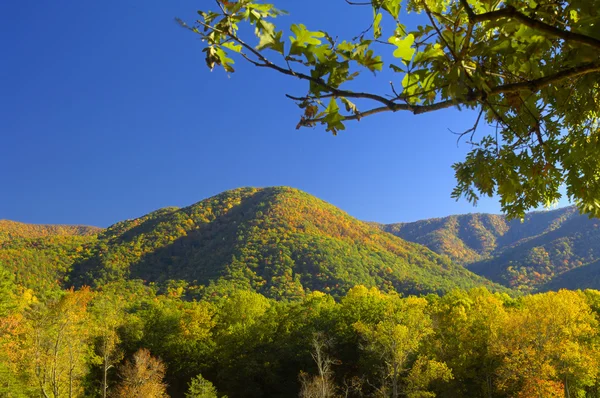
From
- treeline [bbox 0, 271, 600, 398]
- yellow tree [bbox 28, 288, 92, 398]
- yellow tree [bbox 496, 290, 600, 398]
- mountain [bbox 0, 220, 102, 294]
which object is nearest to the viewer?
yellow tree [bbox 496, 290, 600, 398]

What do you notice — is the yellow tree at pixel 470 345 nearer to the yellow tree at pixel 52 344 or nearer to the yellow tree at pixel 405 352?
the yellow tree at pixel 405 352

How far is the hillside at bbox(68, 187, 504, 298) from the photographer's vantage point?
64938 mm

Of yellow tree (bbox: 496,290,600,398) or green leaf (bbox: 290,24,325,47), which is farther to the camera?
yellow tree (bbox: 496,290,600,398)

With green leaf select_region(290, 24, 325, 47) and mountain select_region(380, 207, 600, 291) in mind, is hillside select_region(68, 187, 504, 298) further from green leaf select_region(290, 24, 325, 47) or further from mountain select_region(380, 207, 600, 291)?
green leaf select_region(290, 24, 325, 47)

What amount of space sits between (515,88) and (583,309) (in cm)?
2297

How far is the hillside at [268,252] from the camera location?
2557 inches

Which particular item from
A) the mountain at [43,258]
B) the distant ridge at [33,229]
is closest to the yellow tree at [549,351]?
the mountain at [43,258]

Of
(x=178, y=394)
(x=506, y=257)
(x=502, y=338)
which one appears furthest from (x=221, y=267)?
(x=506, y=257)

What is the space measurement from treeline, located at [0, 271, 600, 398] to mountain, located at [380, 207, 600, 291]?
16.9m

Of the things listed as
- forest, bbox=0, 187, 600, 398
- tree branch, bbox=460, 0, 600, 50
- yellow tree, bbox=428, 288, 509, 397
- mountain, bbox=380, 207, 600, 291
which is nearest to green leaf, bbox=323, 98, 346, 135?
tree branch, bbox=460, 0, 600, 50

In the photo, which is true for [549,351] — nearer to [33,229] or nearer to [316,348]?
[316,348]

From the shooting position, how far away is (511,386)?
53.0 ft

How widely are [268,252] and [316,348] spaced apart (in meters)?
58.8

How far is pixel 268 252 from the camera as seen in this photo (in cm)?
7450
